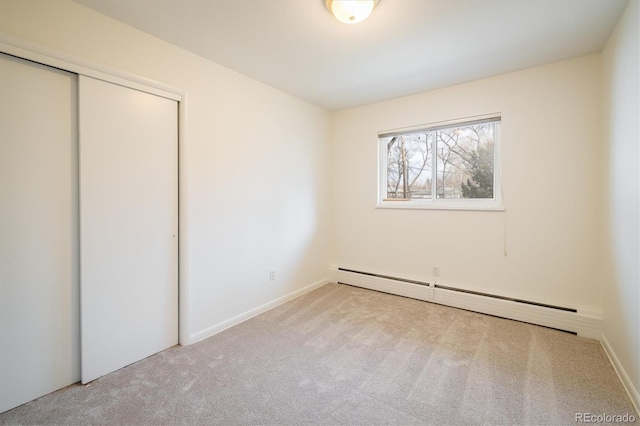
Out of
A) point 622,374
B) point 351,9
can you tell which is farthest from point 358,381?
point 351,9

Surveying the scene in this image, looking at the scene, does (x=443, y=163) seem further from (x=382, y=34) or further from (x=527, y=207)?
(x=382, y=34)

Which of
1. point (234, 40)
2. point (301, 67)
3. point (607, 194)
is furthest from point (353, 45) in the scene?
point (607, 194)

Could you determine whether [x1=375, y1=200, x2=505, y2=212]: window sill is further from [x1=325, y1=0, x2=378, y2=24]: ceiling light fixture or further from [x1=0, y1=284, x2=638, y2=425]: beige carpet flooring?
[x1=325, y1=0, x2=378, y2=24]: ceiling light fixture

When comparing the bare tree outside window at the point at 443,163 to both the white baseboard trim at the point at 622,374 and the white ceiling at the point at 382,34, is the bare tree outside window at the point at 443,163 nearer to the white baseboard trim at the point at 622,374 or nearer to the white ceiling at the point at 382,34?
the white ceiling at the point at 382,34

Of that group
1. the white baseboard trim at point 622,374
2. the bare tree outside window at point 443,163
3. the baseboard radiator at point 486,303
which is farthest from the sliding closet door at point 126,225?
the white baseboard trim at point 622,374

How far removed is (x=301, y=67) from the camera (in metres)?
2.64

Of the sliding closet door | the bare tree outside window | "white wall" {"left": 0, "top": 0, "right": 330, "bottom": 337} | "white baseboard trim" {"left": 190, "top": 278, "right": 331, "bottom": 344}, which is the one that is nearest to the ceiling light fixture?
"white wall" {"left": 0, "top": 0, "right": 330, "bottom": 337}

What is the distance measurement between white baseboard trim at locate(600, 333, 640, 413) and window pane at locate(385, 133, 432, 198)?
2.01m

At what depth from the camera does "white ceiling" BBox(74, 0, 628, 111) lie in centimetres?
180

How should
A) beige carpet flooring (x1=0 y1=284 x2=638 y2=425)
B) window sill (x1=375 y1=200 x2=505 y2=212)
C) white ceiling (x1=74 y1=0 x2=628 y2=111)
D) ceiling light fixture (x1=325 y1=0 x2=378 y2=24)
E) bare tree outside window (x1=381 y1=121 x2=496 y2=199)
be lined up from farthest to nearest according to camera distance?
bare tree outside window (x1=381 y1=121 x2=496 y2=199), window sill (x1=375 y1=200 x2=505 y2=212), white ceiling (x1=74 y1=0 x2=628 y2=111), ceiling light fixture (x1=325 y1=0 x2=378 y2=24), beige carpet flooring (x1=0 y1=284 x2=638 y2=425)

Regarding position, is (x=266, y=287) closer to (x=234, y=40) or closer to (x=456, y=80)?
(x=234, y=40)

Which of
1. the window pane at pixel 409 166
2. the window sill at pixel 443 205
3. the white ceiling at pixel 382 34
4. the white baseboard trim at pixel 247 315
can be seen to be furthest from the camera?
the window pane at pixel 409 166

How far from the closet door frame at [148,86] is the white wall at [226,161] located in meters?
0.05

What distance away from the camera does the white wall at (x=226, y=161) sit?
181cm
